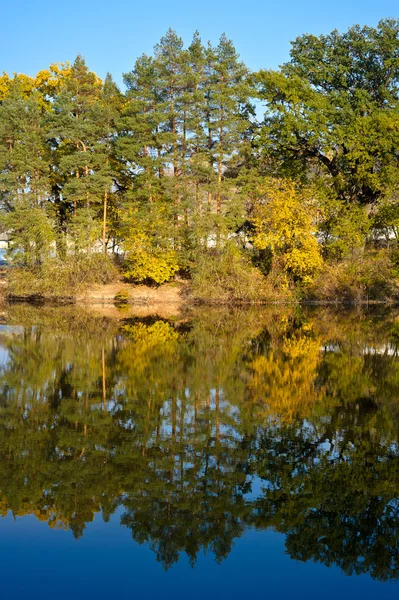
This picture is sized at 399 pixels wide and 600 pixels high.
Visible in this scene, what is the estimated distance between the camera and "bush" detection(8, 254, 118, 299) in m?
41.9

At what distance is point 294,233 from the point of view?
4119cm

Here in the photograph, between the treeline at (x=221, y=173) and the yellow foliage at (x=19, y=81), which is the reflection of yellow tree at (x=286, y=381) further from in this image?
the yellow foliage at (x=19, y=81)

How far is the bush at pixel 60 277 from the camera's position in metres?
41.9

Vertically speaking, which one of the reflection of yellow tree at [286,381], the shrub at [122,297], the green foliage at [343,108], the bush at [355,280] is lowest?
the reflection of yellow tree at [286,381]

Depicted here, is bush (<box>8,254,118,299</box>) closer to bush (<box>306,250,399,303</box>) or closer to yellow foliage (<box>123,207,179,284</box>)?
yellow foliage (<box>123,207,179,284</box>)

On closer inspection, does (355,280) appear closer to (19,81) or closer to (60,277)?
(60,277)

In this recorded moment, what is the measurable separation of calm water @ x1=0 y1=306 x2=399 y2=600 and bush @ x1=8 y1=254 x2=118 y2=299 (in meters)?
22.9

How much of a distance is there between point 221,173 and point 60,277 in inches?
525

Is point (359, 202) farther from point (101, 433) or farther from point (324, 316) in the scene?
point (101, 433)

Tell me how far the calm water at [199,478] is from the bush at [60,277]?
900 inches

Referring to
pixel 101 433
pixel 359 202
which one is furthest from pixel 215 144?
→ pixel 101 433

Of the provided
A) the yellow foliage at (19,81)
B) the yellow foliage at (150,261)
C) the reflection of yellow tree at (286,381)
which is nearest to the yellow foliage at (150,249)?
the yellow foliage at (150,261)

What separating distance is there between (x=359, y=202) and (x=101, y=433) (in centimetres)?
3757

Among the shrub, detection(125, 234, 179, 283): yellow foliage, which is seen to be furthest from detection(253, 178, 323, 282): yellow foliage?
the shrub
